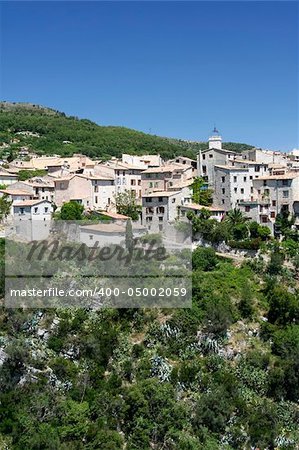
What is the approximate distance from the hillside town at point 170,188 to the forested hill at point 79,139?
28.6 metres

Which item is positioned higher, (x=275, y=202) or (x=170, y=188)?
(x=170, y=188)

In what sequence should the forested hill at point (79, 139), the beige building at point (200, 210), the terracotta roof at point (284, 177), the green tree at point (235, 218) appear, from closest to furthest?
the green tree at point (235, 218) → the beige building at point (200, 210) → the terracotta roof at point (284, 177) → the forested hill at point (79, 139)

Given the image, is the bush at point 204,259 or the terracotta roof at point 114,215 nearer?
the bush at point 204,259

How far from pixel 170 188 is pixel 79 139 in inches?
2198

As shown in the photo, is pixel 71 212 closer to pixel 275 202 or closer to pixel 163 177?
pixel 163 177

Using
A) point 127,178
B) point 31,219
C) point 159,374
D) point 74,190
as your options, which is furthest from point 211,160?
point 159,374

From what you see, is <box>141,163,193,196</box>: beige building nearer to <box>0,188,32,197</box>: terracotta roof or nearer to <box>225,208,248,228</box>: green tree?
<box>225,208,248,228</box>: green tree

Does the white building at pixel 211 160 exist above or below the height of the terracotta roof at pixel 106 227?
above

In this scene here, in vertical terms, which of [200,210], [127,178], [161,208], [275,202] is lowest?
[200,210]

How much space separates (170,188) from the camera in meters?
49.1

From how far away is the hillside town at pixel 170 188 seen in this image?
45.7 meters

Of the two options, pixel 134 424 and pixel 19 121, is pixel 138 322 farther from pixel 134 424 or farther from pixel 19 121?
pixel 19 121

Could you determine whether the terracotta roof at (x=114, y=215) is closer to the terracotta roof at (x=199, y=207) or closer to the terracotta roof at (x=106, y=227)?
the terracotta roof at (x=106, y=227)

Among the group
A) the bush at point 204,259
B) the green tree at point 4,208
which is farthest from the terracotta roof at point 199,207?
the green tree at point 4,208
